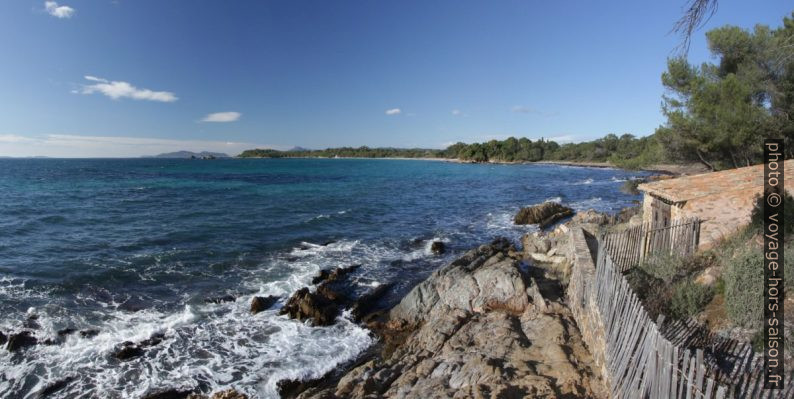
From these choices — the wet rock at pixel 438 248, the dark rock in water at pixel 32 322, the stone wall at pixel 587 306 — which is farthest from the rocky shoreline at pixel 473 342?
the dark rock in water at pixel 32 322

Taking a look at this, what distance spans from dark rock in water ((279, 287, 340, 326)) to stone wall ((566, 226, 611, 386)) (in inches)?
308

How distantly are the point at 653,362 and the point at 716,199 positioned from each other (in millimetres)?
9976

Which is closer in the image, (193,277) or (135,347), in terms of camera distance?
(135,347)

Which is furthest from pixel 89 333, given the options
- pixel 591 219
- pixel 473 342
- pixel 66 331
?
pixel 591 219

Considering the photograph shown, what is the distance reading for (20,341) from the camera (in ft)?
38.6

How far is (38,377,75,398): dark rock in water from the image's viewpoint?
9.68m

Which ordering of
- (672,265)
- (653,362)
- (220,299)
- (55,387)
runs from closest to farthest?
1. (653,362)
2. (55,387)
3. (672,265)
4. (220,299)

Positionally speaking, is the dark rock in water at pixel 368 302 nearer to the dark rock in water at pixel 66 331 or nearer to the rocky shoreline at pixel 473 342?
the rocky shoreline at pixel 473 342

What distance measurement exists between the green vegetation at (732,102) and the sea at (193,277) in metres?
10.2

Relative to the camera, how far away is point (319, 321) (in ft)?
43.2

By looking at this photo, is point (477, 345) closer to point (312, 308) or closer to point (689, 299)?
point (689, 299)

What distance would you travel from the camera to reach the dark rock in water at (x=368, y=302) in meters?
13.6

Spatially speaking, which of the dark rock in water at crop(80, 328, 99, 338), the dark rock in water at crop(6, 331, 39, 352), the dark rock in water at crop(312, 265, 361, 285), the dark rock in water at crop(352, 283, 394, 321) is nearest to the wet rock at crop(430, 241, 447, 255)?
the dark rock in water at crop(312, 265, 361, 285)

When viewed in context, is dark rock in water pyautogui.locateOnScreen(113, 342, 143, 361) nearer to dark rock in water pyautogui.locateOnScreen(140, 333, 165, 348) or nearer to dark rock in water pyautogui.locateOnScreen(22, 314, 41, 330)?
dark rock in water pyautogui.locateOnScreen(140, 333, 165, 348)
